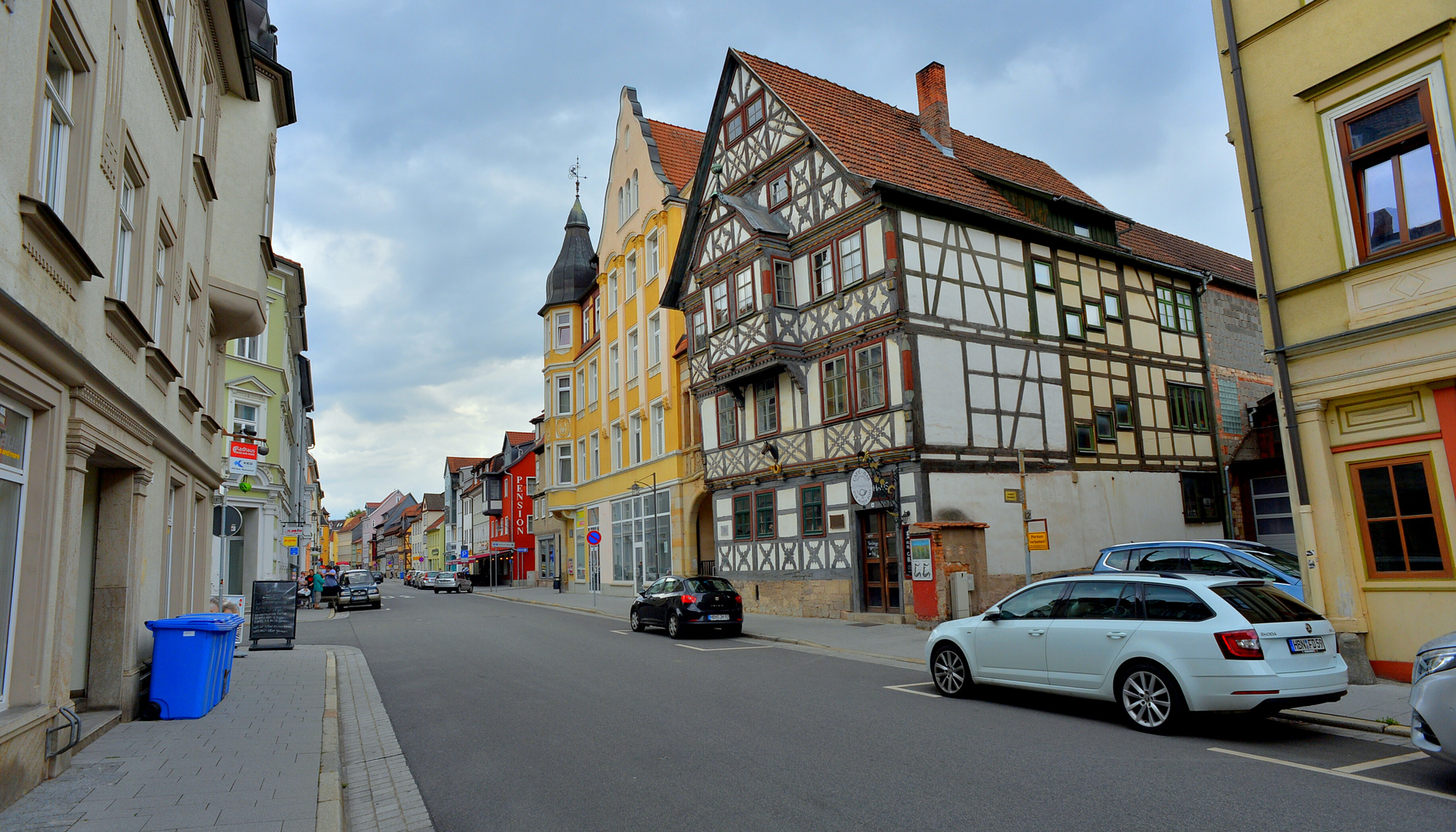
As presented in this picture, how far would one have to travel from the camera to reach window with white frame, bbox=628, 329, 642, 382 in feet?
119

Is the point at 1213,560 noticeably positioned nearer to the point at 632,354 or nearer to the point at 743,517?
the point at 743,517

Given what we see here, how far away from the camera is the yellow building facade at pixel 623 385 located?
1276 inches

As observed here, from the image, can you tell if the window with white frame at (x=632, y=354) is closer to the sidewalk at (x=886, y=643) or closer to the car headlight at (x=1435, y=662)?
the sidewalk at (x=886, y=643)

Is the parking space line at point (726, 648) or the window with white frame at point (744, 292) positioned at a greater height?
the window with white frame at point (744, 292)

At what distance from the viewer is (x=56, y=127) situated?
22.5 ft

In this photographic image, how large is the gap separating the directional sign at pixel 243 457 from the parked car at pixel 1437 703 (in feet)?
51.2

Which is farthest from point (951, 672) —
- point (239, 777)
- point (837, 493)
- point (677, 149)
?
point (677, 149)

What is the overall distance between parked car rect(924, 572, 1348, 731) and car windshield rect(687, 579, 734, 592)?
981 cm

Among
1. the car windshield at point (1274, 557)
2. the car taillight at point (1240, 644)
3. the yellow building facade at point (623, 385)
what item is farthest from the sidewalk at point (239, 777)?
the yellow building facade at point (623, 385)

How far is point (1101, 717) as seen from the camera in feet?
29.0

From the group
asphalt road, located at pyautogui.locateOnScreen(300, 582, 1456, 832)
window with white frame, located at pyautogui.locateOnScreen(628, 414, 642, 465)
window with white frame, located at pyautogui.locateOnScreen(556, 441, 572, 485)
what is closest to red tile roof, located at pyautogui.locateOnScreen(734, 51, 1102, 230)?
asphalt road, located at pyautogui.locateOnScreen(300, 582, 1456, 832)

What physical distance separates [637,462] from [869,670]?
23356 mm

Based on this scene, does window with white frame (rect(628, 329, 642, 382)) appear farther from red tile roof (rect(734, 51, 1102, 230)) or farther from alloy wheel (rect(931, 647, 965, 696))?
alloy wheel (rect(931, 647, 965, 696))

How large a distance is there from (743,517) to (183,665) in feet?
56.4
